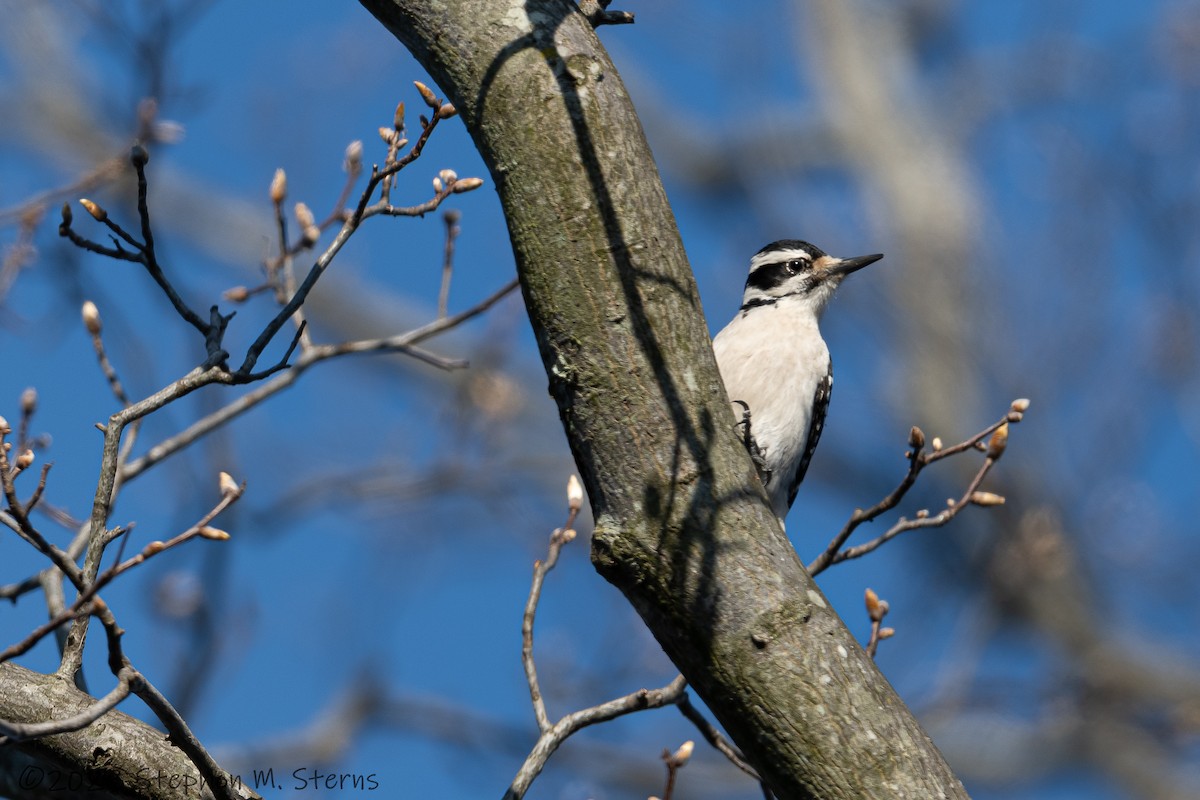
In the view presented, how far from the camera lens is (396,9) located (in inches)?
120

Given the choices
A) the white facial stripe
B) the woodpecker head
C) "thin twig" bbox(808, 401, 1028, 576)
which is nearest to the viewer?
"thin twig" bbox(808, 401, 1028, 576)

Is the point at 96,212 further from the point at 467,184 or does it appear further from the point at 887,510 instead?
the point at 887,510

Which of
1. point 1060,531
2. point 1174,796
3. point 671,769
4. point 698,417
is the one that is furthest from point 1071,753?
point 698,417

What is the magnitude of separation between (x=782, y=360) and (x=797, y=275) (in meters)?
0.89

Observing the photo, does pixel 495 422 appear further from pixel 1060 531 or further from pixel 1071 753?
pixel 1071 753

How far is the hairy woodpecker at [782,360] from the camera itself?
6246 mm

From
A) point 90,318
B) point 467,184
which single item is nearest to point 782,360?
point 467,184

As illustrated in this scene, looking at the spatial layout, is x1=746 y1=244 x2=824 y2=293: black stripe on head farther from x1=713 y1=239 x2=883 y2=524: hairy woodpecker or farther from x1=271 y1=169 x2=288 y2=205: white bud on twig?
x1=271 y1=169 x2=288 y2=205: white bud on twig

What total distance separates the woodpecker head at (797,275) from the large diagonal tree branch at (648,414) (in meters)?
4.11

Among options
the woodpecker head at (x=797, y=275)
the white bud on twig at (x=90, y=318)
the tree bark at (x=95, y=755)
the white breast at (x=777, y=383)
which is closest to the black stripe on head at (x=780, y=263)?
the woodpecker head at (x=797, y=275)

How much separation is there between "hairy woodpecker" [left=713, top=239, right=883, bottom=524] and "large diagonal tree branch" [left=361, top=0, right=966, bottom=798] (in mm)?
2674

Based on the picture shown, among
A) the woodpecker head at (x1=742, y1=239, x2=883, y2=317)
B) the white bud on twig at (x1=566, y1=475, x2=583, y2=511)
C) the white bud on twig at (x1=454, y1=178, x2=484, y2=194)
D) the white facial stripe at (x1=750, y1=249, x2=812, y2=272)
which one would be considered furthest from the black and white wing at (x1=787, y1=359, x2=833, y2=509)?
the white bud on twig at (x1=454, y1=178, x2=484, y2=194)

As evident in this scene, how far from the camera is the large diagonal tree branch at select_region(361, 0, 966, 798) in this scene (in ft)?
8.90

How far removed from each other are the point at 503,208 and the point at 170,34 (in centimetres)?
408
